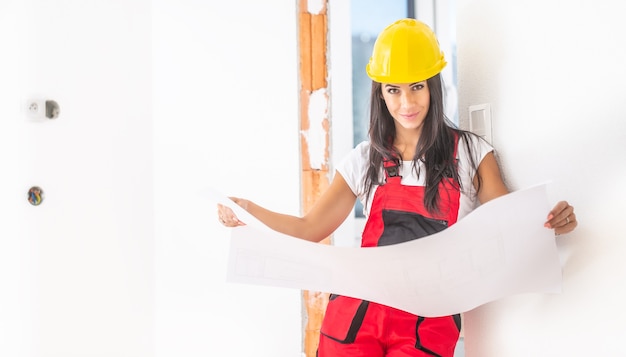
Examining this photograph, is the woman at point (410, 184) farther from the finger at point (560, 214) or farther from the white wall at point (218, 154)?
the white wall at point (218, 154)

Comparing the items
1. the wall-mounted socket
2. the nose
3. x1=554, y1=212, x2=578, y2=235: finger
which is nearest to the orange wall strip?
the wall-mounted socket

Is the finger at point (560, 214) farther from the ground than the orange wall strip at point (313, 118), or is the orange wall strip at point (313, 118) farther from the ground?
the orange wall strip at point (313, 118)

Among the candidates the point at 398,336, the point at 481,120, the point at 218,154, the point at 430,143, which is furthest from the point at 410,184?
the point at 218,154

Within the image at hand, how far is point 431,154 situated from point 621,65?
19.7 inches

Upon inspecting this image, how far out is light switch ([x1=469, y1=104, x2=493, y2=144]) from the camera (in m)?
1.37

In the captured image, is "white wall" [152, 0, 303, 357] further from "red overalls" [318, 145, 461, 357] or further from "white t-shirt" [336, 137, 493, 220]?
"red overalls" [318, 145, 461, 357]

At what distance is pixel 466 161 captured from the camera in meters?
1.37

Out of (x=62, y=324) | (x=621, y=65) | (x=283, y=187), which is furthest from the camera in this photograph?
(x=283, y=187)

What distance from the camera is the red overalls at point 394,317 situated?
1329 millimetres

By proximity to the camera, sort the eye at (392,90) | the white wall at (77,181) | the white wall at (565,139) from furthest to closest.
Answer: the white wall at (77,181)
the eye at (392,90)
the white wall at (565,139)

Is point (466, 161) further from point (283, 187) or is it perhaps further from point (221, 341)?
point (221, 341)

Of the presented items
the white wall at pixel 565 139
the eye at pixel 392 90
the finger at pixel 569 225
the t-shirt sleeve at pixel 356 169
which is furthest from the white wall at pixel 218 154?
the finger at pixel 569 225

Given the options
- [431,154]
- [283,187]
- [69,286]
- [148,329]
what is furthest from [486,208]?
[148,329]

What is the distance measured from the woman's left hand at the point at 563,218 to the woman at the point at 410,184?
232mm
